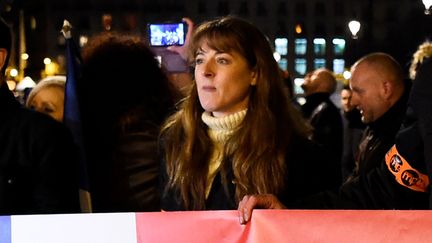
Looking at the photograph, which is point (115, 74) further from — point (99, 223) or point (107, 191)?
point (99, 223)

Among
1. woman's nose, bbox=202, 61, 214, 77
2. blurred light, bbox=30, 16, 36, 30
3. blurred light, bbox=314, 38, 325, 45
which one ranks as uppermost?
woman's nose, bbox=202, 61, 214, 77

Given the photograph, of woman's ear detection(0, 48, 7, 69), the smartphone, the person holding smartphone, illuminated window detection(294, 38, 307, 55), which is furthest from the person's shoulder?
illuminated window detection(294, 38, 307, 55)

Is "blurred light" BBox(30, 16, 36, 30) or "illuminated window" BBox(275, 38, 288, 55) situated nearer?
"blurred light" BBox(30, 16, 36, 30)

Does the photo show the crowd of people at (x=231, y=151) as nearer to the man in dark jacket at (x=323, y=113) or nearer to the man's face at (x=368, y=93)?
the man's face at (x=368, y=93)

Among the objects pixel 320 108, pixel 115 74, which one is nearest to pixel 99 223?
pixel 115 74

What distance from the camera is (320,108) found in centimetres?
912

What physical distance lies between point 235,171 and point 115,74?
1.27 meters

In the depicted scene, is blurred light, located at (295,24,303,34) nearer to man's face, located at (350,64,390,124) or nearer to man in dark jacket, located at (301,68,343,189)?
man in dark jacket, located at (301,68,343,189)

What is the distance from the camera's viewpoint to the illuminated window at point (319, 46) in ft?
353

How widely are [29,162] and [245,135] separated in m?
0.88

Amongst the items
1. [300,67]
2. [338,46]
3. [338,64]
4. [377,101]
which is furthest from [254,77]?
[300,67]

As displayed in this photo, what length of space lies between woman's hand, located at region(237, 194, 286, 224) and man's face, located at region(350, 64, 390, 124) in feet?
7.70

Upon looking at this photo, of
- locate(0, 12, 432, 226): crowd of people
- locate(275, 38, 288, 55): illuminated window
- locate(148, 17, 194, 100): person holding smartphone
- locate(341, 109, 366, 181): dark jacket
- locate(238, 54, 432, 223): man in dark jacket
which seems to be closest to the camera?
locate(238, 54, 432, 223): man in dark jacket

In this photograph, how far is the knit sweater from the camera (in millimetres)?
3434
